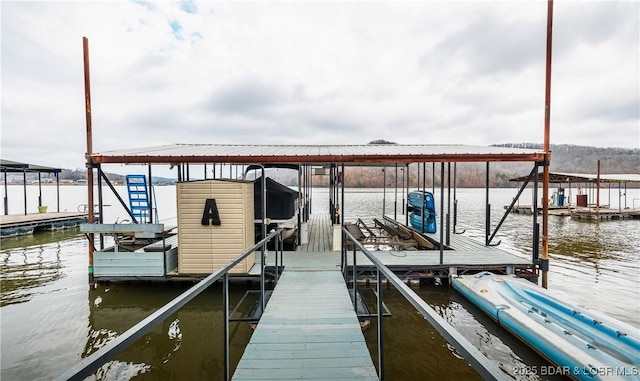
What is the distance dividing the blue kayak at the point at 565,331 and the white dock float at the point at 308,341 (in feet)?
8.61

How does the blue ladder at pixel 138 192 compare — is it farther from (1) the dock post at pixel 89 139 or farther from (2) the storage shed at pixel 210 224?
(2) the storage shed at pixel 210 224

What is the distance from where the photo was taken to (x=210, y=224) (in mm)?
6258

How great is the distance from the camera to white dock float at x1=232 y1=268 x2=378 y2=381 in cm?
267

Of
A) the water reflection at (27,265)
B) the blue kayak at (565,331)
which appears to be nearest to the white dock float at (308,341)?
the blue kayak at (565,331)

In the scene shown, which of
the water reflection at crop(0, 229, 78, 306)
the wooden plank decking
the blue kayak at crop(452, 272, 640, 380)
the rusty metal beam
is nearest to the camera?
the blue kayak at crop(452, 272, 640, 380)

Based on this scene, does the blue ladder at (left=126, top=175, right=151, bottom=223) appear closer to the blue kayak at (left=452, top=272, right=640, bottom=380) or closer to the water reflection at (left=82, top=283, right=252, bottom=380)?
the water reflection at (left=82, top=283, right=252, bottom=380)

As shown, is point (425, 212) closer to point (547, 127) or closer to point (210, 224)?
point (547, 127)

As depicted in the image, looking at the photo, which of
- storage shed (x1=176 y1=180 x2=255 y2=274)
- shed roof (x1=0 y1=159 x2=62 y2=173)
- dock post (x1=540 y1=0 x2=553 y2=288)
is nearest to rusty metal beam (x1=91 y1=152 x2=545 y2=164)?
dock post (x1=540 y1=0 x2=553 y2=288)

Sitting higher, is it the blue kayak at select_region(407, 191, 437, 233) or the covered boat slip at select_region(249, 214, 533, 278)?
the blue kayak at select_region(407, 191, 437, 233)

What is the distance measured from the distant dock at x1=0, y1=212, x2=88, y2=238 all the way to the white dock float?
16144mm

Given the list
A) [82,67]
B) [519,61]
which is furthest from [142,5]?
[519,61]

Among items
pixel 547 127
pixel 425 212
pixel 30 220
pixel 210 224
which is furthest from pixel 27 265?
pixel 547 127

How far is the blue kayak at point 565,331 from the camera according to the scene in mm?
3334

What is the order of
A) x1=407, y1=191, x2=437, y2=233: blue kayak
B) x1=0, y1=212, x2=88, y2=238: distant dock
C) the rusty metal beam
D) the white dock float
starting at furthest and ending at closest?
1. x1=0, y1=212, x2=88, y2=238: distant dock
2. x1=407, y1=191, x2=437, y2=233: blue kayak
3. the rusty metal beam
4. the white dock float
